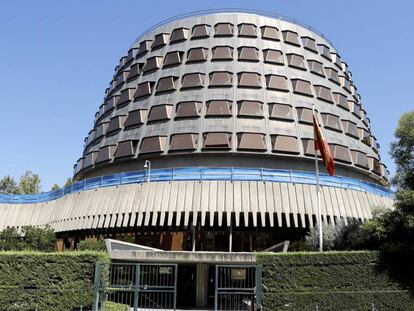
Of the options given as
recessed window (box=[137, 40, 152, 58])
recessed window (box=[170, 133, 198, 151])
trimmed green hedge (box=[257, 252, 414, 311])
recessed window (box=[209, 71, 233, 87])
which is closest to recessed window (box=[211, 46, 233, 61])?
recessed window (box=[209, 71, 233, 87])

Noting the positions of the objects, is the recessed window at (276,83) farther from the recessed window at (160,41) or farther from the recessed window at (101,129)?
the recessed window at (101,129)

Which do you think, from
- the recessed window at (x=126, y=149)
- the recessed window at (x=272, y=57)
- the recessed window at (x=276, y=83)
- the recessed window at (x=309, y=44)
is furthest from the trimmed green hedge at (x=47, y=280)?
the recessed window at (x=309, y=44)

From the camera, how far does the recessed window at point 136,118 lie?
51062mm

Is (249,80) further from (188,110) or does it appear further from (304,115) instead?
(188,110)

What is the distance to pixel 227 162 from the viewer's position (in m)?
46.3

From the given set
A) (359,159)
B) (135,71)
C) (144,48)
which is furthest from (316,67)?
(135,71)

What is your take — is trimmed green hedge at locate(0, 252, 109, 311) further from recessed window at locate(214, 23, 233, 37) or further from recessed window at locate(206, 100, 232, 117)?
recessed window at locate(214, 23, 233, 37)

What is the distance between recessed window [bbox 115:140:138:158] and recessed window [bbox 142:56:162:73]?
10.8 meters

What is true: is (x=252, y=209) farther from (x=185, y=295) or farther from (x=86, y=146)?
(x=86, y=146)

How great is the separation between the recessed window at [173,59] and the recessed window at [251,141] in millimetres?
13501

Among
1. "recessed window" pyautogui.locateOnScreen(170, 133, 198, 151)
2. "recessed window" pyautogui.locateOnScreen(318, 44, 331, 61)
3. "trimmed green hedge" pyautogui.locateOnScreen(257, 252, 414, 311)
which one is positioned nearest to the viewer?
"trimmed green hedge" pyautogui.locateOnScreen(257, 252, 414, 311)

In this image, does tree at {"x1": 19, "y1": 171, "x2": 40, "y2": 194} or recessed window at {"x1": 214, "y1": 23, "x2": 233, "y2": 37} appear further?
tree at {"x1": 19, "y1": 171, "x2": 40, "y2": 194}

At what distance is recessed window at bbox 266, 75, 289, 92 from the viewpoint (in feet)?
168

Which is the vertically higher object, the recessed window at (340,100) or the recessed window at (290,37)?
the recessed window at (290,37)
